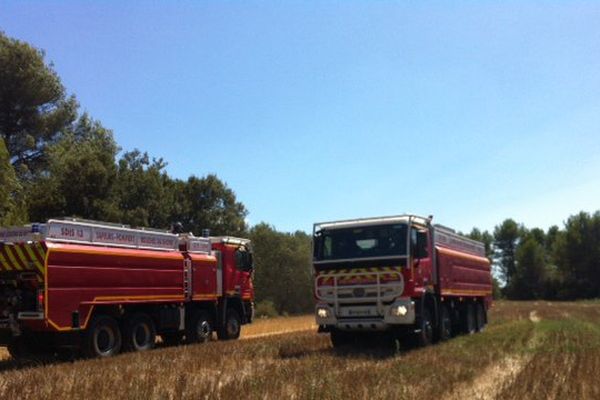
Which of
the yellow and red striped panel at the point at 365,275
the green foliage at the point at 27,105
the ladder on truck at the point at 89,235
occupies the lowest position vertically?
the yellow and red striped panel at the point at 365,275

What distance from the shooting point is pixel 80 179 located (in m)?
30.1

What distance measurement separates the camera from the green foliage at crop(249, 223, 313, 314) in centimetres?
4734

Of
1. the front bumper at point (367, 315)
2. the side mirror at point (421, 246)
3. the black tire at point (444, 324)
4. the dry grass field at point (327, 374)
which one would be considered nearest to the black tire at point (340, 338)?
the front bumper at point (367, 315)

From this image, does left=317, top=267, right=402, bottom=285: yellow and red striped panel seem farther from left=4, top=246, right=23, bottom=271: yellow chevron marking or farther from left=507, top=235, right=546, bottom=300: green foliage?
left=507, top=235, right=546, bottom=300: green foliage

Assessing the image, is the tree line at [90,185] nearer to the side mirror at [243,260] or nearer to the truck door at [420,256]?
the side mirror at [243,260]

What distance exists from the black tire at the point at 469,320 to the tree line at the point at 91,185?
15307mm

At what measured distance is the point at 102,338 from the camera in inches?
562

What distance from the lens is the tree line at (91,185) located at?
3006 centimetres

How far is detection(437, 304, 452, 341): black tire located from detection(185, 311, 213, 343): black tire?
6.78 meters

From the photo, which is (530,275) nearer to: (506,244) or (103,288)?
(506,244)

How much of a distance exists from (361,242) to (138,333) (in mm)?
6059

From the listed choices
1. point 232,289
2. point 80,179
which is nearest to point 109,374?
point 232,289

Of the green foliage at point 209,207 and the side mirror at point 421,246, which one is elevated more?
the green foliage at point 209,207

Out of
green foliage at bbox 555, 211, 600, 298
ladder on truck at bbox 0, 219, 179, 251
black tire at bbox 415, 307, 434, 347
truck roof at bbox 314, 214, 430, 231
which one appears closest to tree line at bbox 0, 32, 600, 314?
ladder on truck at bbox 0, 219, 179, 251
